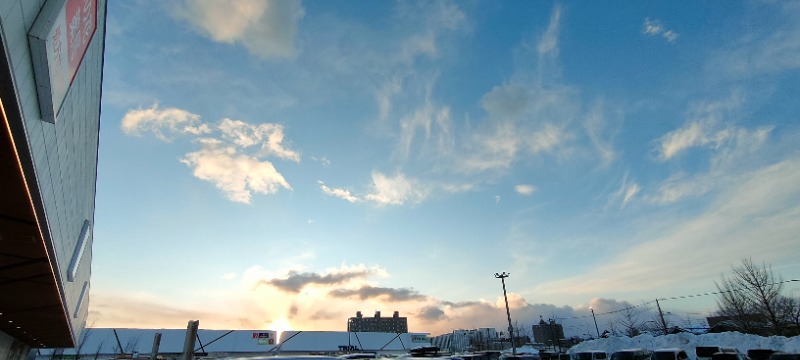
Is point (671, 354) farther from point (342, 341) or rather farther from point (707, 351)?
point (342, 341)

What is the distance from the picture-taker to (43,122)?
584 centimetres

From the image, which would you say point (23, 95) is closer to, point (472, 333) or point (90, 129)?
point (90, 129)

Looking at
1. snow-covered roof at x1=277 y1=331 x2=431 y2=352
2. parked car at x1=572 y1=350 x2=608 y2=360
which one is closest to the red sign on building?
parked car at x1=572 y1=350 x2=608 y2=360

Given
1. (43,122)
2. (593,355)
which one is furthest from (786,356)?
(43,122)

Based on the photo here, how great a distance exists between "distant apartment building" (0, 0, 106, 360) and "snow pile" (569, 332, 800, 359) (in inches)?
1230

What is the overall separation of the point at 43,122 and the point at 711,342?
130 feet

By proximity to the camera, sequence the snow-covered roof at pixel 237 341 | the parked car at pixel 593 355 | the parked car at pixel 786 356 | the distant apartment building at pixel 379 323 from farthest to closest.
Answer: the distant apartment building at pixel 379 323 → the snow-covered roof at pixel 237 341 → the parked car at pixel 593 355 → the parked car at pixel 786 356

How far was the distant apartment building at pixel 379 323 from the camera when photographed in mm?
173250

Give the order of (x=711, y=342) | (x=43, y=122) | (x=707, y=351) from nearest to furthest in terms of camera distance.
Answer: (x=43, y=122)
(x=707, y=351)
(x=711, y=342)

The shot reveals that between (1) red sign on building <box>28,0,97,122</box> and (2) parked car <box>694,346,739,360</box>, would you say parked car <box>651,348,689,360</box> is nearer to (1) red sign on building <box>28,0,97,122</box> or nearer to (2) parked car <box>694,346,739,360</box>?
(2) parked car <box>694,346,739,360</box>

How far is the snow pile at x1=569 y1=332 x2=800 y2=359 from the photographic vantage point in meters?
25.5

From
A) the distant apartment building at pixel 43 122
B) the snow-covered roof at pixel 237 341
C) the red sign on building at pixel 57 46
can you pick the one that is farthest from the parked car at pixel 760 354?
the snow-covered roof at pixel 237 341

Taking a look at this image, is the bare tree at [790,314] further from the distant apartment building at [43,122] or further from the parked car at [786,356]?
the distant apartment building at [43,122]

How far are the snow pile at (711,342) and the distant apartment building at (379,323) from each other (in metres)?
143
